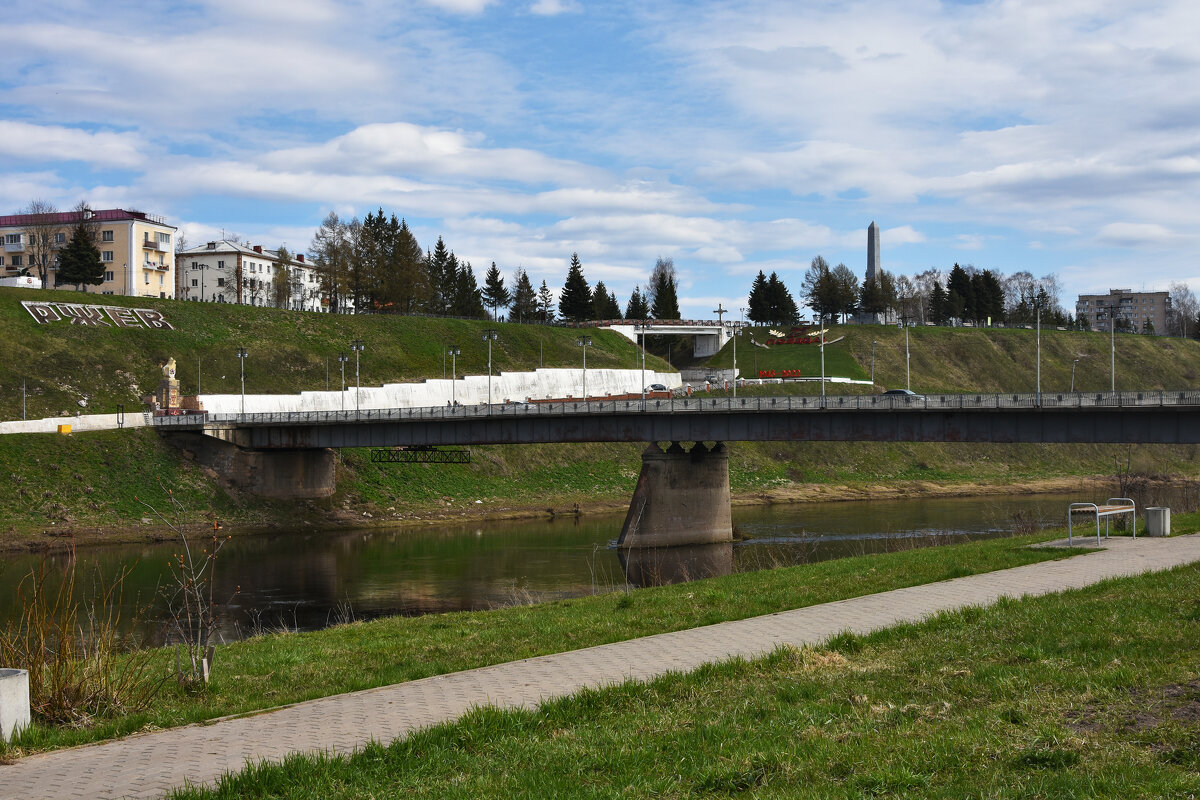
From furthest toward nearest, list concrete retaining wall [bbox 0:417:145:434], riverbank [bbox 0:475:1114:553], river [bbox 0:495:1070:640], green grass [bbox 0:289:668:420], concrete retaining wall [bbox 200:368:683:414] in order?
concrete retaining wall [bbox 200:368:683:414]
green grass [bbox 0:289:668:420]
concrete retaining wall [bbox 0:417:145:434]
riverbank [bbox 0:475:1114:553]
river [bbox 0:495:1070:640]

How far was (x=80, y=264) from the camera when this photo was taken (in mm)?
107938

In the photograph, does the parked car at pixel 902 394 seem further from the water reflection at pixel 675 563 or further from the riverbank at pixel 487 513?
the water reflection at pixel 675 563

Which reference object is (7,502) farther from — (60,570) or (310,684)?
(310,684)

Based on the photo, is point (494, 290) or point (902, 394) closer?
point (902, 394)

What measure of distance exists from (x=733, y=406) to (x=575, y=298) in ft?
325

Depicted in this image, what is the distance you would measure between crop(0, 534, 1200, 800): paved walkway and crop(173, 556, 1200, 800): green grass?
98 cm

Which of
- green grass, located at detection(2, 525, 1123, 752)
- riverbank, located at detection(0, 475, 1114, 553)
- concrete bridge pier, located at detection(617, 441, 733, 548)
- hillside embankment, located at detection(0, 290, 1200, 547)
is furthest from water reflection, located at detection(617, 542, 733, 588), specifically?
hillside embankment, located at detection(0, 290, 1200, 547)

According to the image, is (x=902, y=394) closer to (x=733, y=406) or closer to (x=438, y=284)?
(x=733, y=406)

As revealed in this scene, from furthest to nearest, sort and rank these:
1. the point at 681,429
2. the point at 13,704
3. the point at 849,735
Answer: the point at 681,429 → the point at 13,704 → the point at 849,735

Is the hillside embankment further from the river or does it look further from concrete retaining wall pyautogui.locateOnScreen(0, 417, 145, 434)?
the river

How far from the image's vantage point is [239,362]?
95250 mm

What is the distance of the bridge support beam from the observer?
232ft

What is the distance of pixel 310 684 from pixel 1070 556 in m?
18.2

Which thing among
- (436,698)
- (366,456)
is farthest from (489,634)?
(366,456)
